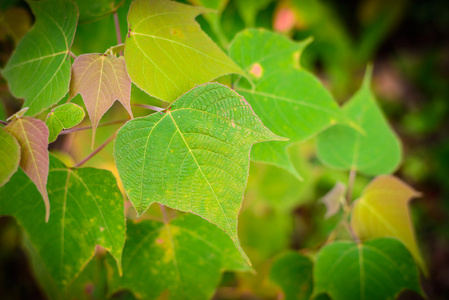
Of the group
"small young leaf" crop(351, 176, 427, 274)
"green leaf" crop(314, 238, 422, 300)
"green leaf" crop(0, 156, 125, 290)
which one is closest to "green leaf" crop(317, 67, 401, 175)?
"small young leaf" crop(351, 176, 427, 274)

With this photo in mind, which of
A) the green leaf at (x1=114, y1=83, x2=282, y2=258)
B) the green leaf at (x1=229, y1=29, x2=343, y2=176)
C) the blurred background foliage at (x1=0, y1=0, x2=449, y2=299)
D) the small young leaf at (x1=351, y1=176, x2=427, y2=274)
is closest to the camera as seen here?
the green leaf at (x1=114, y1=83, x2=282, y2=258)

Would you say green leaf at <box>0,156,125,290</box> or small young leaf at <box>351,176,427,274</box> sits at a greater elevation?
green leaf at <box>0,156,125,290</box>

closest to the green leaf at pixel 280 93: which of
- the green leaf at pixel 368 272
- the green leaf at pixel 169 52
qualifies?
the green leaf at pixel 169 52

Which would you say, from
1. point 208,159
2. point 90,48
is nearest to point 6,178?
point 208,159

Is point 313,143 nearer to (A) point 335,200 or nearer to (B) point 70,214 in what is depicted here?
(A) point 335,200

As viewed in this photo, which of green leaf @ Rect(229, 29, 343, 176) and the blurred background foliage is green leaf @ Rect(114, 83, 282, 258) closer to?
green leaf @ Rect(229, 29, 343, 176)

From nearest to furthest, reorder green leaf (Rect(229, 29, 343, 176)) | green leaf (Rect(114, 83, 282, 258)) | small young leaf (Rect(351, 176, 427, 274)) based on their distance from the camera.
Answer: green leaf (Rect(114, 83, 282, 258))
green leaf (Rect(229, 29, 343, 176))
small young leaf (Rect(351, 176, 427, 274))

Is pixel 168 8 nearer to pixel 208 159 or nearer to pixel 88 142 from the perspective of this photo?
pixel 208 159
